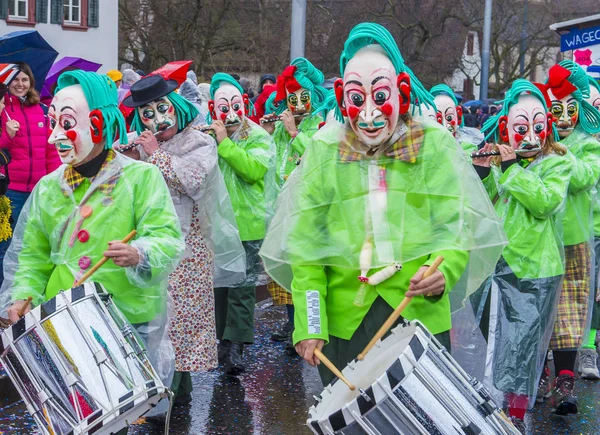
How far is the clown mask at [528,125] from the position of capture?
17.4 feet

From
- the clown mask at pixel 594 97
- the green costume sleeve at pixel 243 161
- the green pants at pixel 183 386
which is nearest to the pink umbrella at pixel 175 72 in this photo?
the green costume sleeve at pixel 243 161

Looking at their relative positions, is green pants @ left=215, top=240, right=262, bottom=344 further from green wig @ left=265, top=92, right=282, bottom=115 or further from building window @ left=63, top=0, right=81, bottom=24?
building window @ left=63, top=0, right=81, bottom=24

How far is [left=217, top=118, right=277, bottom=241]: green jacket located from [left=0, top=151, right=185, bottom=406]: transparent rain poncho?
8.12ft

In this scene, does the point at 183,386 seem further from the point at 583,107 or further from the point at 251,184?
the point at 583,107

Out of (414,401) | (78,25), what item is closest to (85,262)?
(414,401)

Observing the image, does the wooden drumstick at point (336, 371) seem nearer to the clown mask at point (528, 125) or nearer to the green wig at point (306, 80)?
the clown mask at point (528, 125)

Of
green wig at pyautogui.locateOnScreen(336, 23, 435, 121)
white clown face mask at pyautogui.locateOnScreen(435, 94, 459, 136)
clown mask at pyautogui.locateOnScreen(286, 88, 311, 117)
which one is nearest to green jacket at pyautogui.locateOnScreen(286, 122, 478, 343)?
green wig at pyautogui.locateOnScreen(336, 23, 435, 121)

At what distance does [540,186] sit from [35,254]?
8.38 ft

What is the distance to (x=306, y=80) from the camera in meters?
7.99

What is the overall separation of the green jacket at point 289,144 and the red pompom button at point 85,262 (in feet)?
12.5

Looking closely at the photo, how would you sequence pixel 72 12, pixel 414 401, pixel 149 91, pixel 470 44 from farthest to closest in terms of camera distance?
pixel 470 44, pixel 72 12, pixel 149 91, pixel 414 401

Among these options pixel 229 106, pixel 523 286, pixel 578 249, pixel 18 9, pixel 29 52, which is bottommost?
pixel 523 286

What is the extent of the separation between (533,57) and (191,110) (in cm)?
3372

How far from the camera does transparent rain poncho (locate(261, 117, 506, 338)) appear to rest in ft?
11.6
